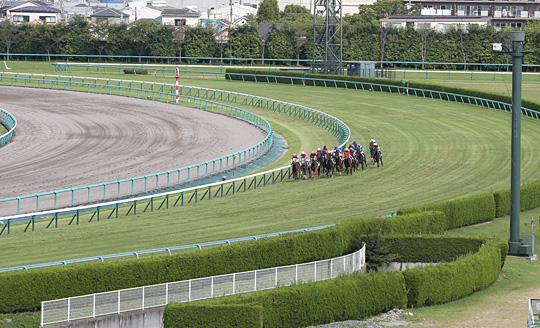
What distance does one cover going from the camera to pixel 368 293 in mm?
15516

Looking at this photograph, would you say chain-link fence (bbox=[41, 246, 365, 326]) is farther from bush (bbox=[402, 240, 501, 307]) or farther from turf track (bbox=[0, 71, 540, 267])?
turf track (bbox=[0, 71, 540, 267])

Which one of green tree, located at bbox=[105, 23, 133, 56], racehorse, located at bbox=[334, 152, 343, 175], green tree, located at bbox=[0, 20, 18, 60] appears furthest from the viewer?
green tree, located at bbox=[105, 23, 133, 56]

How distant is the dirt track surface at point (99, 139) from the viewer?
29.2 metres

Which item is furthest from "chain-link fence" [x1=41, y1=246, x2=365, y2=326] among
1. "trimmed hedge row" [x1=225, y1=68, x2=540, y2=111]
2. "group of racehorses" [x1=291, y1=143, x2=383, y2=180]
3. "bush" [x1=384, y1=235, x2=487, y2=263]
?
"trimmed hedge row" [x1=225, y1=68, x2=540, y2=111]

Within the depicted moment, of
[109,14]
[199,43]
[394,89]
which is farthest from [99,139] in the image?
[109,14]

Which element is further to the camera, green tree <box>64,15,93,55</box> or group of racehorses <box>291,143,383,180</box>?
green tree <box>64,15,93,55</box>

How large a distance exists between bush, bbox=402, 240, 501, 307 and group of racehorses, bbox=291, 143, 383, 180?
1165 centimetres

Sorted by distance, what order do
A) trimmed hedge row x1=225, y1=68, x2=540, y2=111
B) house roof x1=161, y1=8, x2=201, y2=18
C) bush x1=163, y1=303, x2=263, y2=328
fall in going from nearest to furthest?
bush x1=163, y1=303, x2=263, y2=328, trimmed hedge row x1=225, y1=68, x2=540, y2=111, house roof x1=161, y1=8, x2=201, y2=18

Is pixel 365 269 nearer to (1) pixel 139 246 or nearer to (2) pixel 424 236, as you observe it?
(2) pixel 424 236

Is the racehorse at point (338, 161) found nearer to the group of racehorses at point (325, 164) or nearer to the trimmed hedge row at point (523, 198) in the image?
the group of racehorses at point (325, 164)

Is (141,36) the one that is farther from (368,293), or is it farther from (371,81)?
(368,293)

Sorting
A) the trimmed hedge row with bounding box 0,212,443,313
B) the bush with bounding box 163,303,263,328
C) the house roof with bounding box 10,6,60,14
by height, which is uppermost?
the house roof with bounding box 10,6,60,14

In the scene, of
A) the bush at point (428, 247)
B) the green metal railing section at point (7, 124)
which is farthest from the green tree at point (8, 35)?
the bush at point (428, 247)

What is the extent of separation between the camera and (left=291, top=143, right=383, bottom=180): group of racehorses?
28.5m
